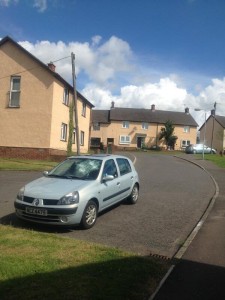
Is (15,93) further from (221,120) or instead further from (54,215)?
(221,120)

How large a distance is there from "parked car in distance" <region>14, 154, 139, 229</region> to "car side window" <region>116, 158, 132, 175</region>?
0.09m

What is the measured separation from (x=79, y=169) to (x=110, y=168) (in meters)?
0.91

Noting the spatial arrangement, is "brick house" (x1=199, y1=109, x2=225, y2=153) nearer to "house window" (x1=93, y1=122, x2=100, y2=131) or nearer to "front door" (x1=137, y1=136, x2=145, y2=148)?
"front door" (x1=137, y1=136, x2=145, y2=148)

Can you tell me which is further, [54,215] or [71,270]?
[54,215]

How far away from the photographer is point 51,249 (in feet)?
21.3

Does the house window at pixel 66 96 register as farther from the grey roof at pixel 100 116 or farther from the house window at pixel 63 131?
the grey roof at pixel 100 116

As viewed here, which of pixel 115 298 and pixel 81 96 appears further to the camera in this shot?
pixel 81 96

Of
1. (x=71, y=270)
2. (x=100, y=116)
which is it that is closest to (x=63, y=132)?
(x=71, y=270)

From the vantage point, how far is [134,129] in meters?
69.2

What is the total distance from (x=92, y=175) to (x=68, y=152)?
21.5 m

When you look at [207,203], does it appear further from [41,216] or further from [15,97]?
[15,97]

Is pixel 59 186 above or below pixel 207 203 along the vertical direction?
above

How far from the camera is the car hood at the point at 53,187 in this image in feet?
26.4

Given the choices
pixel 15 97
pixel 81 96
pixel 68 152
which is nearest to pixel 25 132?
pixel 15 97
